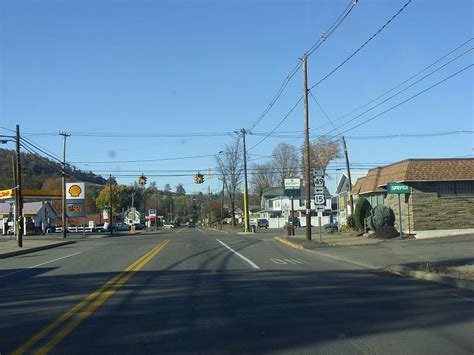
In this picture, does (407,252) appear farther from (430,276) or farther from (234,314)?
(234,314)

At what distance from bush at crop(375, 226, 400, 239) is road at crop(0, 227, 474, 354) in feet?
47.8

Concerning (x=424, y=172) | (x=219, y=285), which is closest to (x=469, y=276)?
(x=219, y=285)

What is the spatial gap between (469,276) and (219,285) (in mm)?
6382

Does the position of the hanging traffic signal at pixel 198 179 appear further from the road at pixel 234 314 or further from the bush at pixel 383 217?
the road at pixel 234 314

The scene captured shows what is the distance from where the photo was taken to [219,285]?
13.7m

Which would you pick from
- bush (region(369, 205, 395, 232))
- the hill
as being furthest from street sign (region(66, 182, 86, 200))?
bush (region(369, 205, 395, 232))

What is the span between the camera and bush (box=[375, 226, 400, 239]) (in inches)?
1205

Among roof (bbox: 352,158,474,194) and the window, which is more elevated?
roof (bbox: 352,158,474,194)

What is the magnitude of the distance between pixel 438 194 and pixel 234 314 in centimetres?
2469

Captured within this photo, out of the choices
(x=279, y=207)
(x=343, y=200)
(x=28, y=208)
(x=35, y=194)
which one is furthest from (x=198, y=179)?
(x=279, y=207)

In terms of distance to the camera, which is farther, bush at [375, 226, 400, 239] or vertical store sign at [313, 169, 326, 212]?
vertical store sign at [313, 169, 326, 212]

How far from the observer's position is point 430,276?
1453 centimetres

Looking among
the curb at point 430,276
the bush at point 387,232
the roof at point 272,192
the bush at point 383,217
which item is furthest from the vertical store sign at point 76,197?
the curb at point 430,276

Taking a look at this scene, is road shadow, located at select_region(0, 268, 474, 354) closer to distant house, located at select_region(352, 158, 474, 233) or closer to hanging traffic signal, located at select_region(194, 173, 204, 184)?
distant house, located at select_region(352, 158, 474, 233)
